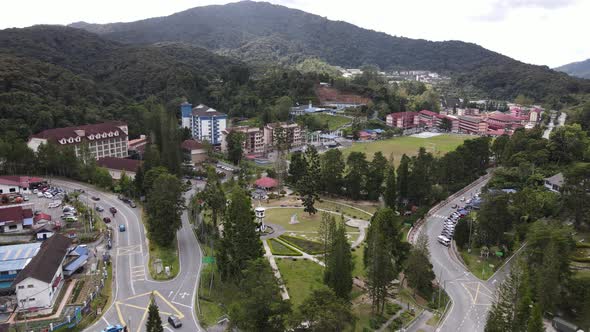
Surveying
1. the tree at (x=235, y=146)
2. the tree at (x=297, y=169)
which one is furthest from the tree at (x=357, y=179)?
the tree at (x=235, y=146)

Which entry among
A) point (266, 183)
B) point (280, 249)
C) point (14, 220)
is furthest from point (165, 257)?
point (266, 183)

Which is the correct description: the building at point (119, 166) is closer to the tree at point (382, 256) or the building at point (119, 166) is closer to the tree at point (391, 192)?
the tree at point (391, 192)

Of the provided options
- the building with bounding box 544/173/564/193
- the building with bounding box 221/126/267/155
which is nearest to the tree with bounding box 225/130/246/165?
the building with bounding box 221/126/267/155

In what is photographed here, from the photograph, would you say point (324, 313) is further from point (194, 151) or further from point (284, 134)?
point (284, 134)

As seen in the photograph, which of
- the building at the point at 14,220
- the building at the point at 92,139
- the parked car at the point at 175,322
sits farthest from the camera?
the building at the point at 92,139

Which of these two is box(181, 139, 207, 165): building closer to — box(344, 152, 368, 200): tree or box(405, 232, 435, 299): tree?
box(344, 152, 368, 200): tree

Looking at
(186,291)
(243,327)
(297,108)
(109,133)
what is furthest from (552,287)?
(297,108)
